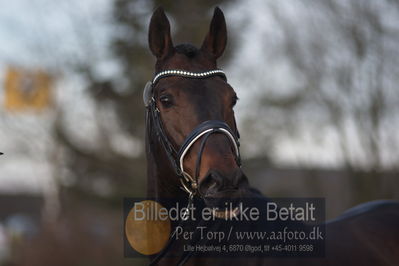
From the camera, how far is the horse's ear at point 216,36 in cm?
360

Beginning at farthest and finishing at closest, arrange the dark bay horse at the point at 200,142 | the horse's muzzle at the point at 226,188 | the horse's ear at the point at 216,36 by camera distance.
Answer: the horse's ear at the point at 216,36 < the dark bay horse at the point at 200,142 < the horse's muzzle at the point at 226,188

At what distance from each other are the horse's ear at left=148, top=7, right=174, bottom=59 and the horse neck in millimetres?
505

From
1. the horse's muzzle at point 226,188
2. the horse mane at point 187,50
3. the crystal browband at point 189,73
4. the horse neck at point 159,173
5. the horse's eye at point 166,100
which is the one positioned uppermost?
the horse mane at point 187,50

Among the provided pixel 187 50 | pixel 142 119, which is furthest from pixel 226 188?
pixel 142 119

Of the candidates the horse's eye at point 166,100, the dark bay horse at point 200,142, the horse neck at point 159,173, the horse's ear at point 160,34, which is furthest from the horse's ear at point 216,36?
the horse neck at point 159,173

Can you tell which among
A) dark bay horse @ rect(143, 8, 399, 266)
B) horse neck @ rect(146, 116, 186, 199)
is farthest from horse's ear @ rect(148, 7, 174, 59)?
horse neck @ rect(146, 116, 186, 199)

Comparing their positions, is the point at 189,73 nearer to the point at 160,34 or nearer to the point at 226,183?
the point at 160,34

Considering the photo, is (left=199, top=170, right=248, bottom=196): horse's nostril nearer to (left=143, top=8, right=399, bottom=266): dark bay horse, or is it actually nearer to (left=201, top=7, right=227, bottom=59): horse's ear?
(left=143, top=8, right=399, bottom=266): dark bay horse

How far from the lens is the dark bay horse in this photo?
2.91 meters

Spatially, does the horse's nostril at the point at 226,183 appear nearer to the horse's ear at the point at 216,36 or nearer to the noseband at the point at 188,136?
the noseband at the point at 188,136

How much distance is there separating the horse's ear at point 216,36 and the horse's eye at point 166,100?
529 millimetres

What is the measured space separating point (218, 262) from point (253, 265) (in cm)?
22

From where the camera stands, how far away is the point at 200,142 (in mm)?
2992

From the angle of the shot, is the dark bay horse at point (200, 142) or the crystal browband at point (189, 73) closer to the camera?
the dark bay horse at point (200, 142)
